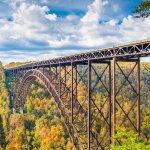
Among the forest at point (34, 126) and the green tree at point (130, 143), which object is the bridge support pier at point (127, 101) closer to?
the green tree at point (130, 143)

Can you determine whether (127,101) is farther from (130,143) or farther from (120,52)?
(130,143)

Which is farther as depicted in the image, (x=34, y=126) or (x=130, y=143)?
(x=34, y=126)

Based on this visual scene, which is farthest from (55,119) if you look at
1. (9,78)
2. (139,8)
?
(139,8)

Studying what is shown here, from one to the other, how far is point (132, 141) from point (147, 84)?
128 metres

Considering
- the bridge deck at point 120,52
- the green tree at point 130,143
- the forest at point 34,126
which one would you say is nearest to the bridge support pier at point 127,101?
the bridge deck at point 120,52

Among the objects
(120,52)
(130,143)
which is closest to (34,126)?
(120,52)

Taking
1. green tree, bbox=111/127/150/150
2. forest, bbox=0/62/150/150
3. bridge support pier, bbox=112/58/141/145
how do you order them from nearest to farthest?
green tree, bbox=111/127/150/150, bridge support pier, bbox=112/58/141/145, forest, bbox=0/62/150/150

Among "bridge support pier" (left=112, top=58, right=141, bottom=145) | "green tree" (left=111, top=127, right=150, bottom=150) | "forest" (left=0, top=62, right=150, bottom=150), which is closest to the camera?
"green tree" (left=111, top=127, right=150, bottom=150)

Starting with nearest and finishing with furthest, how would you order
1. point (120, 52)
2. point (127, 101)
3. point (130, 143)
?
point (130, 143)
point (120, 52)
point (127, 101)

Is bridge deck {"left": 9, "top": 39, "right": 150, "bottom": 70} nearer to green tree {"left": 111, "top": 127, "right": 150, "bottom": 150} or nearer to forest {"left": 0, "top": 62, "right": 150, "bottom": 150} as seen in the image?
green tree {"left": 111, "top": 127, "right": 150, "bottom": 150}

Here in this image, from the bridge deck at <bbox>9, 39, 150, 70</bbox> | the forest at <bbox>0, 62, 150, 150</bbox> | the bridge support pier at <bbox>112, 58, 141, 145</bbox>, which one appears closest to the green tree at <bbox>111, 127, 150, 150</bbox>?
the bridge support pier at <bbox>112, 58, 141, 145</bbox>

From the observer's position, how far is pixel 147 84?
472 feet

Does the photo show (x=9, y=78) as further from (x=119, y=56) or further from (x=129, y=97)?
(x=119, y=56)

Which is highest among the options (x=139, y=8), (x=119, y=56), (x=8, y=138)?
(x=139, y=8)
